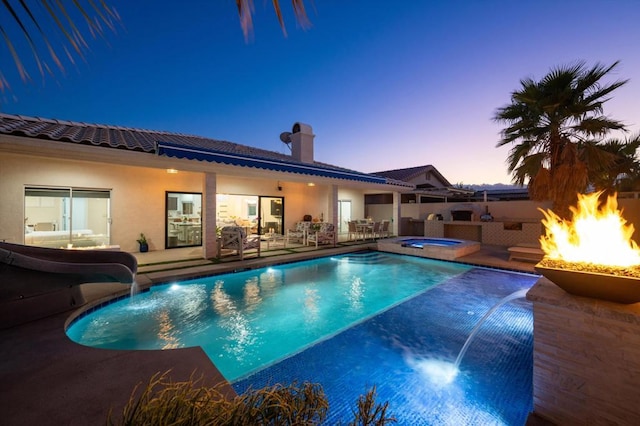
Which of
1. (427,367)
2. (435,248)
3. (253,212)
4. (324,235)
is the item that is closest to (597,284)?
(427,367)

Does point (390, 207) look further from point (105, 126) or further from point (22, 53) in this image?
point (22, 53)

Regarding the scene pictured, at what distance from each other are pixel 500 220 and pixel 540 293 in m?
15.5

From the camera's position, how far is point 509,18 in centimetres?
1006

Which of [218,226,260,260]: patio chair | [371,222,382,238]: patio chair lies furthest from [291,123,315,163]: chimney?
[218,226,260,260]: patio chair

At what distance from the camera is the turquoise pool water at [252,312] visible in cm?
466

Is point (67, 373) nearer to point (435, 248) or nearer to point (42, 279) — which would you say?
point (42, 279)

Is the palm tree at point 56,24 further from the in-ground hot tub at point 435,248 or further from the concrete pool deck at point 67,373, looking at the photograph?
the in-ground hot tub at point 435,248

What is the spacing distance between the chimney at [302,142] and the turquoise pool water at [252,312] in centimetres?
896

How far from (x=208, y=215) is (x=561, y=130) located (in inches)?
498

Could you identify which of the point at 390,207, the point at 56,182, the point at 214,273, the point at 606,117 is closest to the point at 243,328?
the point at 214,273

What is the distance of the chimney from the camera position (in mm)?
16641

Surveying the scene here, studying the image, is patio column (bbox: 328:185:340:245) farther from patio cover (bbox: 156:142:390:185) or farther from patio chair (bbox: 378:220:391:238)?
patio chair (bbox: 378:220:391:238)

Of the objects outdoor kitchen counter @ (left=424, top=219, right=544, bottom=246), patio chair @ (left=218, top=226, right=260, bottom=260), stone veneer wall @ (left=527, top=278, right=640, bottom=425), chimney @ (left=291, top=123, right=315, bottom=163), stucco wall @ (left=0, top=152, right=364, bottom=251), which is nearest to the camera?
stone veneer wall @ (left=527, top=278, right=640, bottom=425)

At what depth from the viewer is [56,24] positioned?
1.15 meters
